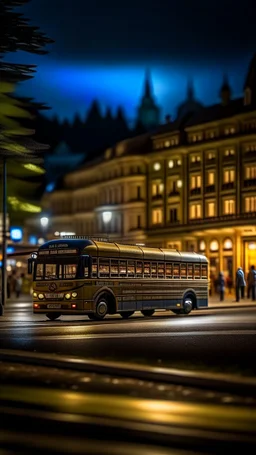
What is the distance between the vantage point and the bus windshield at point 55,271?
116 ft

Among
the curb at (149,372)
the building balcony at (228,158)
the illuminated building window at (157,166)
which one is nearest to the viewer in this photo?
the curb at (149,372)

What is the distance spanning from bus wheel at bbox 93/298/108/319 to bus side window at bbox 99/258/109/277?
35.6 inches

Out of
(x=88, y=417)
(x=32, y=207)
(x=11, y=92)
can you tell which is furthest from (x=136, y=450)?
(x=32, y=207)

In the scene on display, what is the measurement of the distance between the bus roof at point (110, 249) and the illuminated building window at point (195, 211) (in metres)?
62.0

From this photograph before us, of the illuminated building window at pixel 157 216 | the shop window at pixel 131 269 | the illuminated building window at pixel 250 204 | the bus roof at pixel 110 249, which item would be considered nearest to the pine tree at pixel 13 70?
the bus roof at pixel 110 249

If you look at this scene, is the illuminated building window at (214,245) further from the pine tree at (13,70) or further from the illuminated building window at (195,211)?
the pine tree at (13,70)

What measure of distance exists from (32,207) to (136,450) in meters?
46.5

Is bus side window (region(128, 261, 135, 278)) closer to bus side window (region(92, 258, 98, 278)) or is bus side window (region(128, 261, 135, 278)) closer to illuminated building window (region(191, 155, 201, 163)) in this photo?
bus side window (region(92, 258, 98, 278))

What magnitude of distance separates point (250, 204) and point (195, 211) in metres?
10.3

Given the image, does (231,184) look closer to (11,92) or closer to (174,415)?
(11,92)

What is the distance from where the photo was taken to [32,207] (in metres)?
55.7

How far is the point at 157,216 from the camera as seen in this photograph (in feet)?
370

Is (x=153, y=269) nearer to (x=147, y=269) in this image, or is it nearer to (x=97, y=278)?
(x=147, y=269)

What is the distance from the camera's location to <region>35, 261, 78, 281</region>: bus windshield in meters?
35.2
